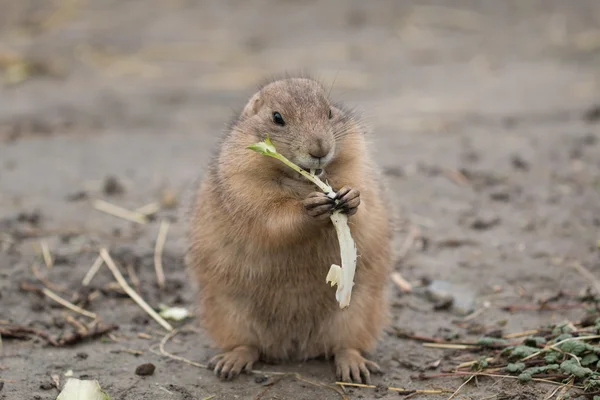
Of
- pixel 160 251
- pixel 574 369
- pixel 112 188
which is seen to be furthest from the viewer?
pixel 112 188

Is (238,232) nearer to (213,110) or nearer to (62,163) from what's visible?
(62,163)

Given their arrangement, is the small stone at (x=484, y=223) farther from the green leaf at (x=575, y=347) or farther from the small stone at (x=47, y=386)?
the small stone at (x=47, y=386)

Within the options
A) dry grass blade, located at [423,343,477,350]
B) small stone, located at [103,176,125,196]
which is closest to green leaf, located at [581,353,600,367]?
dry grass blade, located at [423,343,477,350]

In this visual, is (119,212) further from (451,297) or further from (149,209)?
(451,297)

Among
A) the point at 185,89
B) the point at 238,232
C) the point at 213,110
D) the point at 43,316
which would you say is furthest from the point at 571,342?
the point at 185,89

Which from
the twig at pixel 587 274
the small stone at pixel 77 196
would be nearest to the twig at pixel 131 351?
the small stone at pixel 77 196

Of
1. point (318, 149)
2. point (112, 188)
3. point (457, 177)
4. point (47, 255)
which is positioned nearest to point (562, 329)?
point (318, 149)

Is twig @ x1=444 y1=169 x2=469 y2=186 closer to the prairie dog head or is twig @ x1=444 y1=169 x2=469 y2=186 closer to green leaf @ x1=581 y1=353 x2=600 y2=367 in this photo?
the prairie dog head
